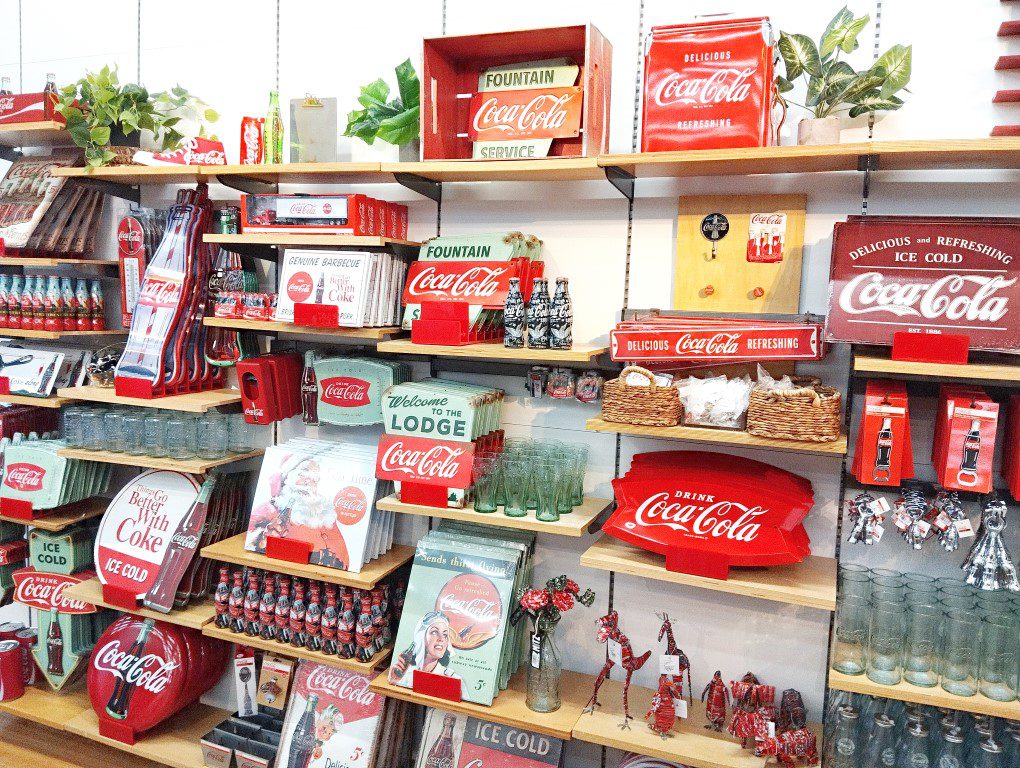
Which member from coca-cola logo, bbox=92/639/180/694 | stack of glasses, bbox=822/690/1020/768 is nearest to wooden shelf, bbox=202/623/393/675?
coca-cola logo, bbox=92/639/180/694

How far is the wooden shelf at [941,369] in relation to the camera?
1974 millimetres

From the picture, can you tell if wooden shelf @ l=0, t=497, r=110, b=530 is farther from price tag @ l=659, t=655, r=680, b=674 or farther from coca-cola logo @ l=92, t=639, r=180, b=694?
price tag @ l=659, t=655, r=680, b=674

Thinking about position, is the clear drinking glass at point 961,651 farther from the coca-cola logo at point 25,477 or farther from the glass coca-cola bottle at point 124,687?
the coca-cola logo at point 25,477

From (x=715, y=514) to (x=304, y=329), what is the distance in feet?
5.30

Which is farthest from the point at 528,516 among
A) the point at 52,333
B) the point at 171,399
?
the point at 52,333

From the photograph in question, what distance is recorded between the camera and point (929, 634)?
221 cm

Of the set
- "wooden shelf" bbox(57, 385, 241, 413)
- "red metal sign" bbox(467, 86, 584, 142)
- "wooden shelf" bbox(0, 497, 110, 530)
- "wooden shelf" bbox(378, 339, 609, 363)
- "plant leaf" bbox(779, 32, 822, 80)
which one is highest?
"plant leaf" bbox(779, 32, 822, 80)

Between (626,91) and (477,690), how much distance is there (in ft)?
6.98

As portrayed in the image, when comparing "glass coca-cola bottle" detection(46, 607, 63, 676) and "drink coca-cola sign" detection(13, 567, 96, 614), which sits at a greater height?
"drink coca-cola sign" detection(13, 567, 96, 614)

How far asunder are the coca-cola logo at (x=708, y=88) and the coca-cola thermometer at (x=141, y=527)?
8.10 feet

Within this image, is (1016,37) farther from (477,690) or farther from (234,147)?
(234,147)

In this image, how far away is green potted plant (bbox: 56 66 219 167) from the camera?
10.6ft

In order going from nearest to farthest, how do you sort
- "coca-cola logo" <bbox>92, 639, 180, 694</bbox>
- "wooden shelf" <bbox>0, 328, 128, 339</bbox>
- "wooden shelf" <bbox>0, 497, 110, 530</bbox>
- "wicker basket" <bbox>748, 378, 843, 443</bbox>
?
"wicker basket" <bbox>748, 378, 843, 443</bbox> < "coca-cola logo" <bbox>92, 639, 180, 694</bbox> < "wooden shelf" <bbox>0, 328, 128, 339</bbox> < "wooden shelf" <bbox>0, 497, 110, 530</bbox>

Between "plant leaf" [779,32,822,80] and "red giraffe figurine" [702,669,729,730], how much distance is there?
1.94 meters
